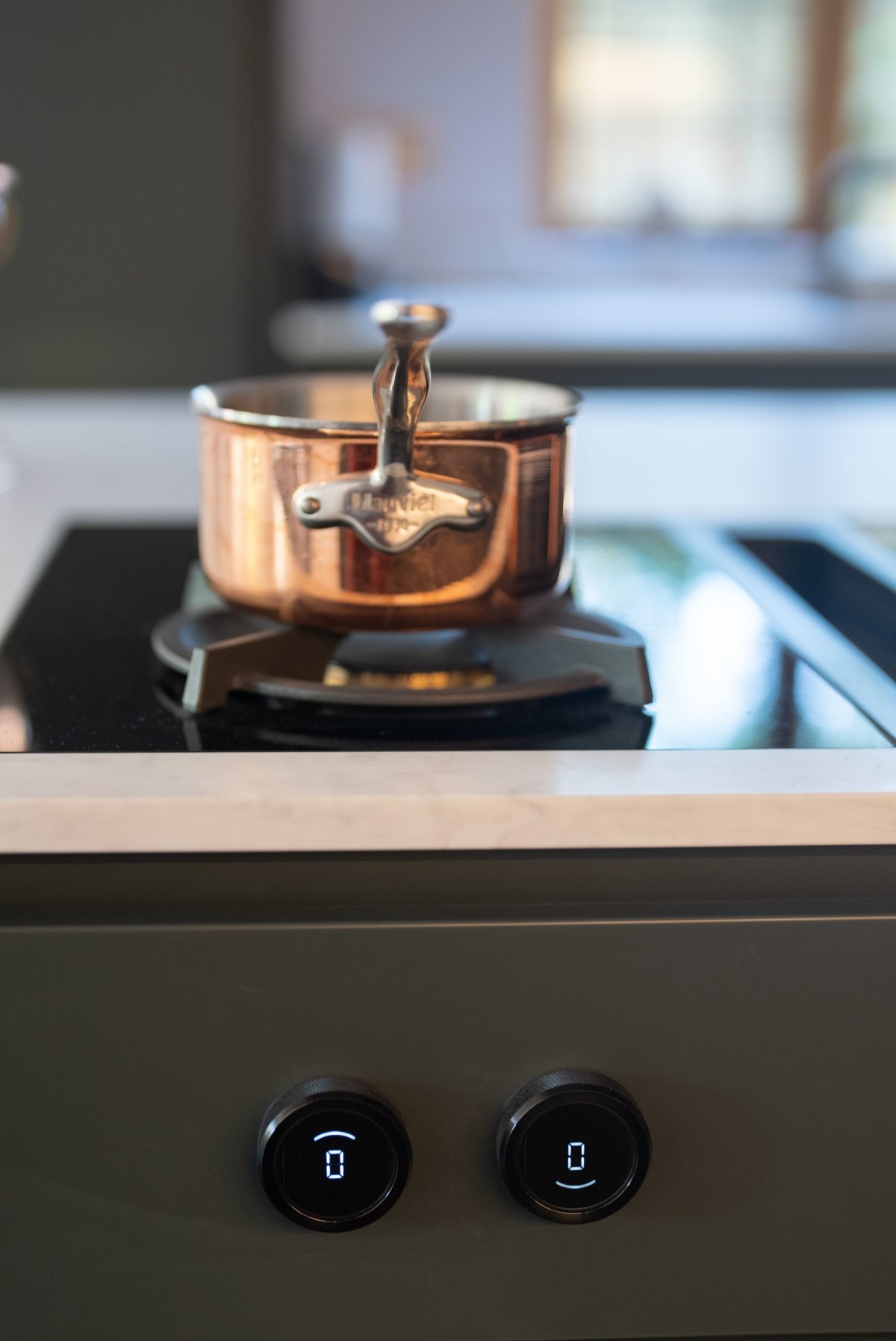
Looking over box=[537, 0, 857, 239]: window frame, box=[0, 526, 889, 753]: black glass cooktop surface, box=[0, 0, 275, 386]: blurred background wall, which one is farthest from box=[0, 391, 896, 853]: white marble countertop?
box=[537, 0, 857, 239]: window frame

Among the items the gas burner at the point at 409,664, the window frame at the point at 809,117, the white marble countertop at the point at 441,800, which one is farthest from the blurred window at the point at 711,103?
the white marble countertop at the point at 441,800

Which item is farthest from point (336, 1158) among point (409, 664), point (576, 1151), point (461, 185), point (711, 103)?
point (711, 103)

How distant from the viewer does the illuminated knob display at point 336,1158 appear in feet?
1.69

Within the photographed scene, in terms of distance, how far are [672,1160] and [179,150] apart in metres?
1.23

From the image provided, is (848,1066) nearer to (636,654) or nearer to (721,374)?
(636,654)

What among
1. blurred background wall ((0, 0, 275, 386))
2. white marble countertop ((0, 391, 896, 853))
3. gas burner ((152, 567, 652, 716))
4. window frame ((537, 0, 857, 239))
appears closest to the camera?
white marble countertop ((0, 391, 896, 853))

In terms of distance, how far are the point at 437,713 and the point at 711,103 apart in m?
4.07

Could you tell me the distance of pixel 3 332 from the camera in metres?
1.50

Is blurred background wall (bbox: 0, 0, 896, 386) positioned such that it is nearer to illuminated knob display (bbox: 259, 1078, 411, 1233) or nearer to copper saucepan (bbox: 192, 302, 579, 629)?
copper saucepan (bbox: 192, 302, 579, 629)

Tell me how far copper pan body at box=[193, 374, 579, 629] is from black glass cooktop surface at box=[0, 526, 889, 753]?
2.0 inches

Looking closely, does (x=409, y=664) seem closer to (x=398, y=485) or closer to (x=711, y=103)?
(x=398, y=485)

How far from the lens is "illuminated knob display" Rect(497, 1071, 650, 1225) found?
1.69ft

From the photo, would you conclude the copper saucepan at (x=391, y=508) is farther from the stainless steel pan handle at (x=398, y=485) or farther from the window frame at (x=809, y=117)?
the window frame at (x=809, y=117)

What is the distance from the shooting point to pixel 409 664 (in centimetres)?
67
